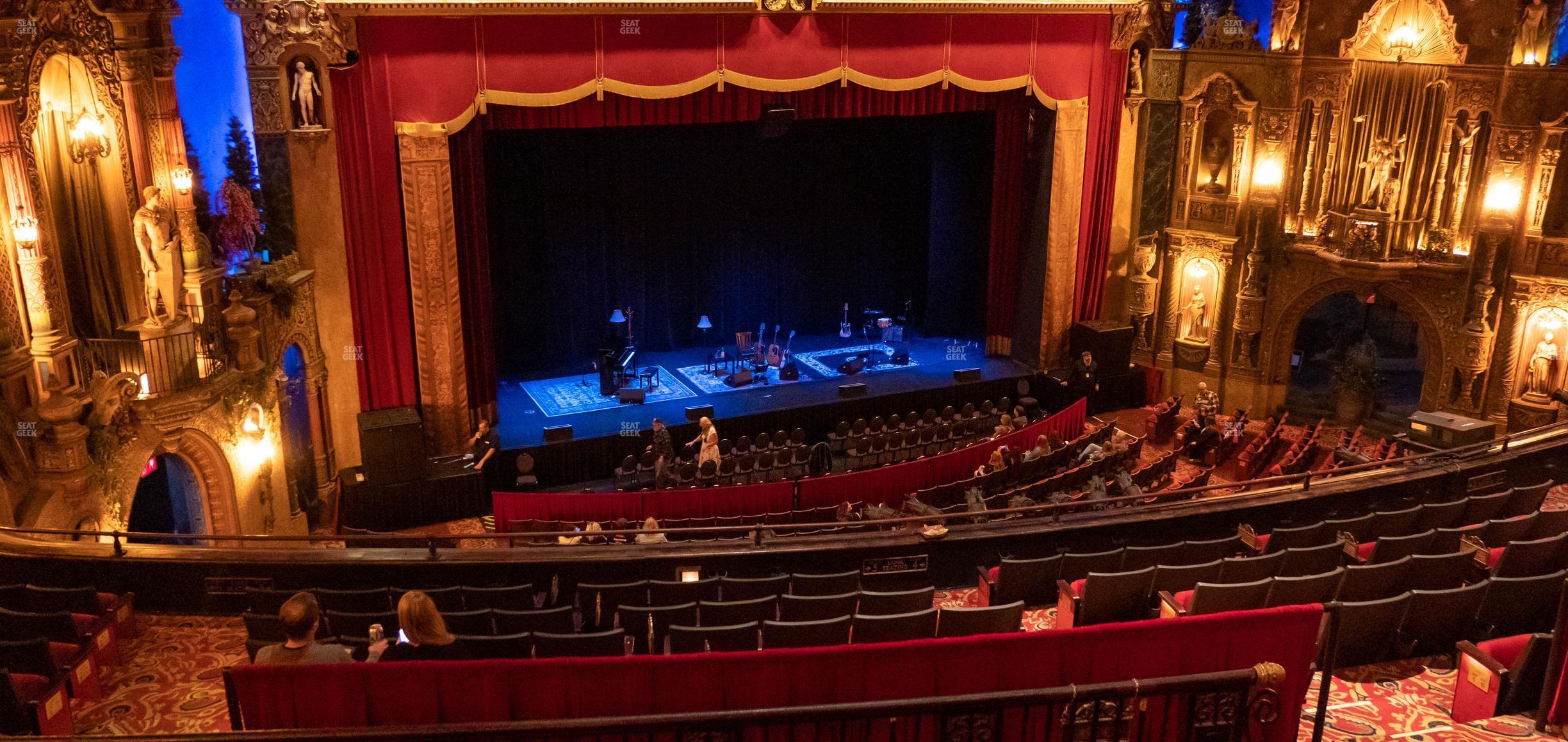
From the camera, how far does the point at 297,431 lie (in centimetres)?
1558

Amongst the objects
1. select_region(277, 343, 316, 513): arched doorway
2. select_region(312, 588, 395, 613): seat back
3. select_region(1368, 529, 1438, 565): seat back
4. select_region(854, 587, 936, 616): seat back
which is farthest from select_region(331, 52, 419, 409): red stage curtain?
select_region(1368, 529, 1438, 565): seat back

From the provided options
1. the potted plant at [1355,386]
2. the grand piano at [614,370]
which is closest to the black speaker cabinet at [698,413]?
the grand piano at [614,370]

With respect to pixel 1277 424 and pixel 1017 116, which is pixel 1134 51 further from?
pixel 1277 424

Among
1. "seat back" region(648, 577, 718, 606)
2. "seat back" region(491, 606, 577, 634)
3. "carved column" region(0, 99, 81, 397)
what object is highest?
"carved column" region(0, 99, 81, 397)

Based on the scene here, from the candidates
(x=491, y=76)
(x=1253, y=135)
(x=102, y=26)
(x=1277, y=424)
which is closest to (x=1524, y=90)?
(x=1253, y=135)

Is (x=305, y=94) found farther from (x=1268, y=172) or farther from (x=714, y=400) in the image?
(x=1268, y=172)

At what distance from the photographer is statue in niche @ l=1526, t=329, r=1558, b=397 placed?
16.7 metres

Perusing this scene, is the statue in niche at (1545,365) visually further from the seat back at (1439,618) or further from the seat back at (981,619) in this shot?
the seat back at (981,619)

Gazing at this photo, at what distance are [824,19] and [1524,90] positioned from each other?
9600 millimetres

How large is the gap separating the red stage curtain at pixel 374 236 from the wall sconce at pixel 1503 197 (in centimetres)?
1492

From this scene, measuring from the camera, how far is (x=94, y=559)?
8062 millimetres

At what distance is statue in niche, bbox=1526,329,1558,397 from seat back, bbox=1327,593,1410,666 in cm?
1181

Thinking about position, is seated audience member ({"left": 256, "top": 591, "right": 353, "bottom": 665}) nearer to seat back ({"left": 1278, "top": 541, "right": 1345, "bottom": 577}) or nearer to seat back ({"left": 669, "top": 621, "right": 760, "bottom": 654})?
seat back ({"left": 669, "top": 621, "right": 760, "bottom": 654})

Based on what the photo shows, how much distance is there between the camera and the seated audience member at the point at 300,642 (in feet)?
17.7
